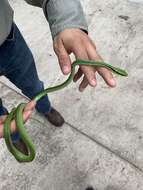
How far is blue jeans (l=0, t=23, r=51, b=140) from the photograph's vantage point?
6.17ft

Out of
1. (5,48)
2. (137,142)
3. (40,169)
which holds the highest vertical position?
(5,48)

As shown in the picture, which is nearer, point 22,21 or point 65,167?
point 65,167

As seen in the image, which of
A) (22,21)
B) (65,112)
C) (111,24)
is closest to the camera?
(65,112)

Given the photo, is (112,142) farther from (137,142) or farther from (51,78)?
(51,78)

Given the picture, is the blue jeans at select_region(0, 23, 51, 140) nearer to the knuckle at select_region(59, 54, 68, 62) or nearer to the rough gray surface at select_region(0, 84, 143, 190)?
the rough gray surface at select_region(0, 84, 143, 190)

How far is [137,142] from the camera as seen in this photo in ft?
7.88

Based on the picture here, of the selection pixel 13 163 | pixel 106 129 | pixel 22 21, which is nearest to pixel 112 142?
pixel 106 129

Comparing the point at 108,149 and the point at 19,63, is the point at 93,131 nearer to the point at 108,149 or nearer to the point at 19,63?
the point at 108,149

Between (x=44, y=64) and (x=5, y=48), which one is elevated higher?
(x=5, y=48)

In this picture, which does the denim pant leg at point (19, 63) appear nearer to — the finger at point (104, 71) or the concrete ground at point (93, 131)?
the concrete ground at point (93, 131)

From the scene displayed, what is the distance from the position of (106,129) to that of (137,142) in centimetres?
23

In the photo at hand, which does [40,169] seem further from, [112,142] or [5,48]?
[5,48]

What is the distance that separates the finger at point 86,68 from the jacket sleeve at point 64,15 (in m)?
0.12

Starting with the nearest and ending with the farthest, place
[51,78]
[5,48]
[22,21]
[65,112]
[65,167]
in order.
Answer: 1. [5,48]
2. [65,167]
3. [65,112]
4. [51,78]
5. [22,21]
